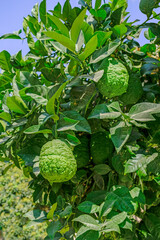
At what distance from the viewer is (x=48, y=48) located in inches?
35.8

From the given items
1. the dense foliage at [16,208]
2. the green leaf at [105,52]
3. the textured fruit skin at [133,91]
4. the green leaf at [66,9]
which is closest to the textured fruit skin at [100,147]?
the textured fruit skin at [133,91]

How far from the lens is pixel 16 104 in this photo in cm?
64

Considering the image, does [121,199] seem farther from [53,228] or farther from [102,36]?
[102,36]

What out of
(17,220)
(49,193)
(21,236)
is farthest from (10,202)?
(49,193)

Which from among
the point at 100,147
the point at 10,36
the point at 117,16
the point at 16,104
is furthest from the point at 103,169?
the point at 10,36

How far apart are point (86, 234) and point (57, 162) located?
0.54 feet

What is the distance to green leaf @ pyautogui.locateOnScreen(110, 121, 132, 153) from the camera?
0.53 meters

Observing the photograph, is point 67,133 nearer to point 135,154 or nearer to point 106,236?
point 135,154

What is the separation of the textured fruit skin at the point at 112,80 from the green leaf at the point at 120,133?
0.09 meters

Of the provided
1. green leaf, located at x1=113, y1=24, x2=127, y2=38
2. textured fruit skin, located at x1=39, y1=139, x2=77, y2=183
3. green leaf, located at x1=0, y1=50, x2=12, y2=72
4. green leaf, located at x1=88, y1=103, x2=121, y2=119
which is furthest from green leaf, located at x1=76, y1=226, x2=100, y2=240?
green leaf, located at x1=0, y1=50, x2=12, y2=72

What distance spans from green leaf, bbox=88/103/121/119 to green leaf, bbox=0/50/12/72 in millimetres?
434

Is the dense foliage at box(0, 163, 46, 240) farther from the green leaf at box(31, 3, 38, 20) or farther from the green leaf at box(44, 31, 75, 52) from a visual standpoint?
the green leaf at box(44, 31, 75, 52)

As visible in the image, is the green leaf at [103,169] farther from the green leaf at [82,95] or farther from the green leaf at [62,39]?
the green leaf at [62,39]

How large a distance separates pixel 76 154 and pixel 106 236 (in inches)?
9.3
